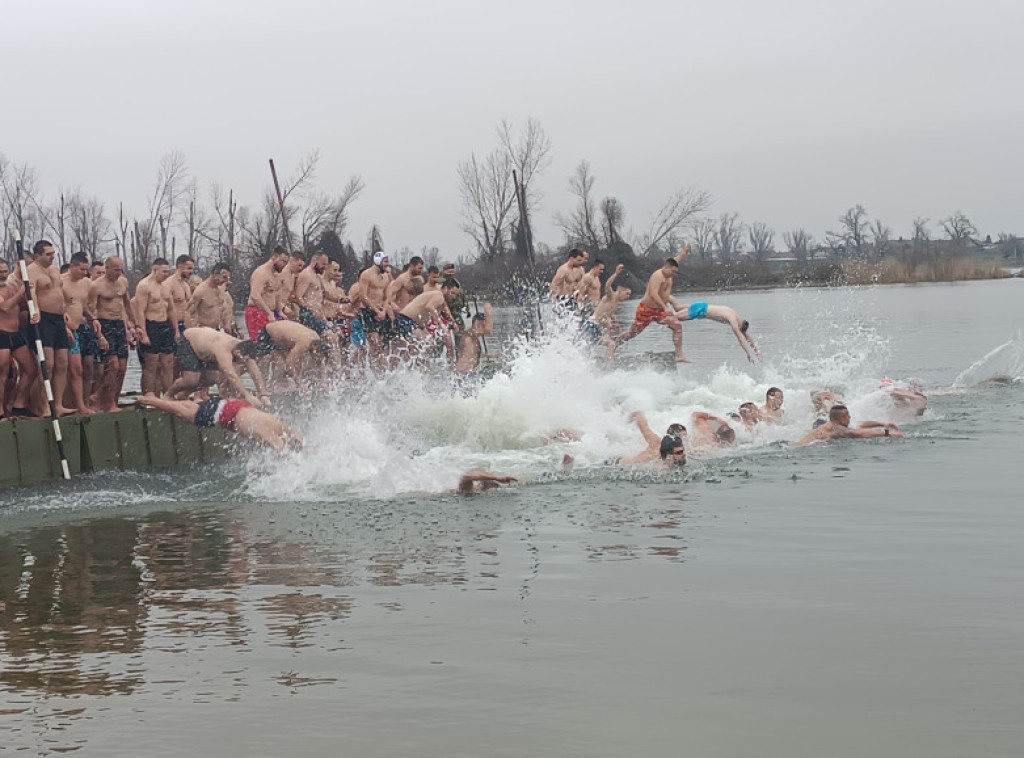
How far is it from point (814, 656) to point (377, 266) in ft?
41.0

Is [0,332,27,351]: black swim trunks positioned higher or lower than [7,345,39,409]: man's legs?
higher

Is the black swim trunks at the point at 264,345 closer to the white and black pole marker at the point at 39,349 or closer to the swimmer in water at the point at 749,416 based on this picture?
the white and black pole marker at the point at 39,349

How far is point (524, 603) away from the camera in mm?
7633

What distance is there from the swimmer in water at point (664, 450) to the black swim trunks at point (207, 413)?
4.39m

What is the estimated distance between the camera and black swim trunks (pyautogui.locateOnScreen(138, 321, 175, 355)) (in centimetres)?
1487

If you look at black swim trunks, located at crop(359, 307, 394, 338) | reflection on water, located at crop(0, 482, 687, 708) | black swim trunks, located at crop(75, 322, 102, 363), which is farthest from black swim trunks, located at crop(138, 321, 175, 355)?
reflection on water, located at crop(0, 482, 687, 708)

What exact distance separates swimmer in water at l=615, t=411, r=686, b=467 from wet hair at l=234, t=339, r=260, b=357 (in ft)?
14.6

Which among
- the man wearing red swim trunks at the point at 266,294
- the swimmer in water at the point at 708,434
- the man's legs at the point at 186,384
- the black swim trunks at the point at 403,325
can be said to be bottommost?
the swimmer in water at the point at 708,434

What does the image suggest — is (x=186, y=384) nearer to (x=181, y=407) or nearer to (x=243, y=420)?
(x=181, y=407)

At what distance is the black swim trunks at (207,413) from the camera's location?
41.5 ft

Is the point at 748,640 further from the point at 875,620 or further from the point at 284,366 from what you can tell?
the point at 284,366

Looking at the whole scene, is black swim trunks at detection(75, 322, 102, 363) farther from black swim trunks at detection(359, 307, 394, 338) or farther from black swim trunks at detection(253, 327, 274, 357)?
black swim trunks at detection(359, 307, 394, 338)

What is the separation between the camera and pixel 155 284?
1483 centimetres

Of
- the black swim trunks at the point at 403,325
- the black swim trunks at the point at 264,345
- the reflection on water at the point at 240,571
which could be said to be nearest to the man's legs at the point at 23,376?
the black swim trunks at the point at 264,345
